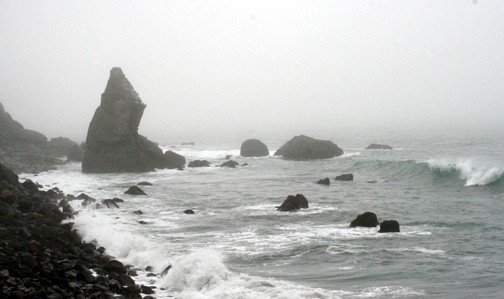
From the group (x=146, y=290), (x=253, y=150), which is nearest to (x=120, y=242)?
(x=146, y=290)

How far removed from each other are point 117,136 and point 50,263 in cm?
3862

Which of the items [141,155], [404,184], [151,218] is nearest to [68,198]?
[151,218]

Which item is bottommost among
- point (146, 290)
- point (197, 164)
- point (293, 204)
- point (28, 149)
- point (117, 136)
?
point (146, 290)

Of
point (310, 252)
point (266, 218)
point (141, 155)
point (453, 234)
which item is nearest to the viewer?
point (310, 252)

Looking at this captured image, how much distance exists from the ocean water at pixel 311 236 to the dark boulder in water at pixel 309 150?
2461cm

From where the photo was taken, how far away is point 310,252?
67.2ft

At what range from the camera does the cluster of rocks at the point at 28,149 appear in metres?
56.0

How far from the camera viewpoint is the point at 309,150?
72.2 metres

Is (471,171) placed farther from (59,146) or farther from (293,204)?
(59,146)

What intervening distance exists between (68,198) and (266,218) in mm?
13768

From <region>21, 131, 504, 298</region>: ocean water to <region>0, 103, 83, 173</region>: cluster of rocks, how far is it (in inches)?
450

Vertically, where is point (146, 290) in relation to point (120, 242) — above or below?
below

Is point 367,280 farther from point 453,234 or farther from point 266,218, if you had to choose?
point 266,218

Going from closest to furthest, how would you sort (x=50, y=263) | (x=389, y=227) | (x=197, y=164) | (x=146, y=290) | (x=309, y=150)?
(x=146, y=290), (x=50, y=263), (x=389, y=227), (x=197, y=164), (x=309, y=150)
